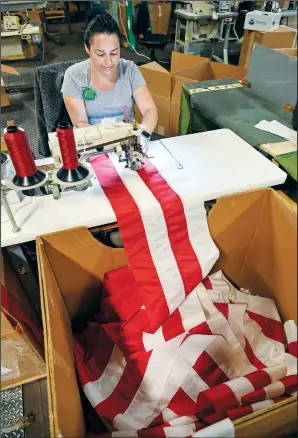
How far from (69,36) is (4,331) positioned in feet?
19.7

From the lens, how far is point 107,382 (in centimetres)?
107

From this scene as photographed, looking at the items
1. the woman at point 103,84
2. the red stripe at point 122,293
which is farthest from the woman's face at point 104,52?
the red stripe at point 122,293

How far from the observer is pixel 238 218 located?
125 cm

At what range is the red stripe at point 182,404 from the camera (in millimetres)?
967

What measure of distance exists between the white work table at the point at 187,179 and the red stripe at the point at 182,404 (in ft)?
1.99

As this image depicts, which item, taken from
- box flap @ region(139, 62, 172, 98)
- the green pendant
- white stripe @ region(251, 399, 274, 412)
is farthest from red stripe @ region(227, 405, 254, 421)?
box flap @ region(139, 62, 172, 98)

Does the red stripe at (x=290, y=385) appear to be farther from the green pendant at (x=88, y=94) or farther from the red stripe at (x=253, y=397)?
the green pendant at (x=88, y=94)

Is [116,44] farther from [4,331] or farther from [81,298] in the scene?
[4,331]

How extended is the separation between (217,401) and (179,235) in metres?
0.55

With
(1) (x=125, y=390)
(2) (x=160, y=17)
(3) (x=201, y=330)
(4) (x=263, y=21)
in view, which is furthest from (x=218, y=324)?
(2) (x=160, y=17)

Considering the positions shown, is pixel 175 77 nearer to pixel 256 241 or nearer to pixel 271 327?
pixel 256 241

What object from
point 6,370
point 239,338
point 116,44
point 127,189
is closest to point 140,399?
point 239,338

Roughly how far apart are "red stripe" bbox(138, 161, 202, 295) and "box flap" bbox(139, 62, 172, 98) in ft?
6.04

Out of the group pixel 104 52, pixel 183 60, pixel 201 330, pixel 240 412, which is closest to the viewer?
pixel 240 412
